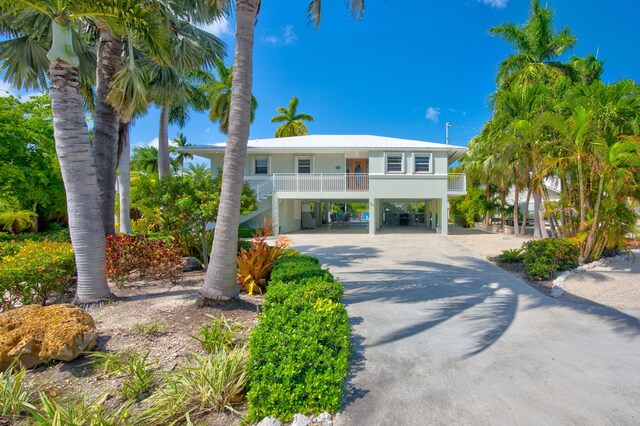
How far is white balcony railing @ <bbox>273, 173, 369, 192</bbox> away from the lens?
18.2 metres

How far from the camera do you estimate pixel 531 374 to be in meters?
3.15

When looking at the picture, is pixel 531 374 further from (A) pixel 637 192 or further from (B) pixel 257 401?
(A) pixel 637 192

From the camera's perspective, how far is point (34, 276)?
4.62 m

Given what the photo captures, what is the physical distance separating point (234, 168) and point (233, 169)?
0.8 inches

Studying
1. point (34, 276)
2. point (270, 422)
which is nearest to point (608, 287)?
point (270, 422)

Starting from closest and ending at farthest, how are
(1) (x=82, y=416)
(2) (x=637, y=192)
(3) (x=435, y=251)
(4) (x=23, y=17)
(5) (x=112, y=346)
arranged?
1. (1) (x=82, y=416)
2. (5) (x=112, y=346)
3. (4) (x=23, y=17)
4. (2) (x=637, y=192)
5. (3) (x=435, y=251)

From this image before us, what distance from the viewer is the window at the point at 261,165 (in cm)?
1978

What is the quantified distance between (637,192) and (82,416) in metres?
12.0

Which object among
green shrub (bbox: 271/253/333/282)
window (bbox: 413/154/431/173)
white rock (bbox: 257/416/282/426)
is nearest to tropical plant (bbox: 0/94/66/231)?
green shrub (bbox: 271/253/333/282)

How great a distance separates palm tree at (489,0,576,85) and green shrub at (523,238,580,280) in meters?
12.2

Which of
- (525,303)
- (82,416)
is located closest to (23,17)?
(82,416)

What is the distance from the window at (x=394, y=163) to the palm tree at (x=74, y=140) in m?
15.4

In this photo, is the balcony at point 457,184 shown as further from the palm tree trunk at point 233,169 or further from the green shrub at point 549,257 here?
the palm tree trunk at point 233,169

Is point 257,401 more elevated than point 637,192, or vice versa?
point 637,192
